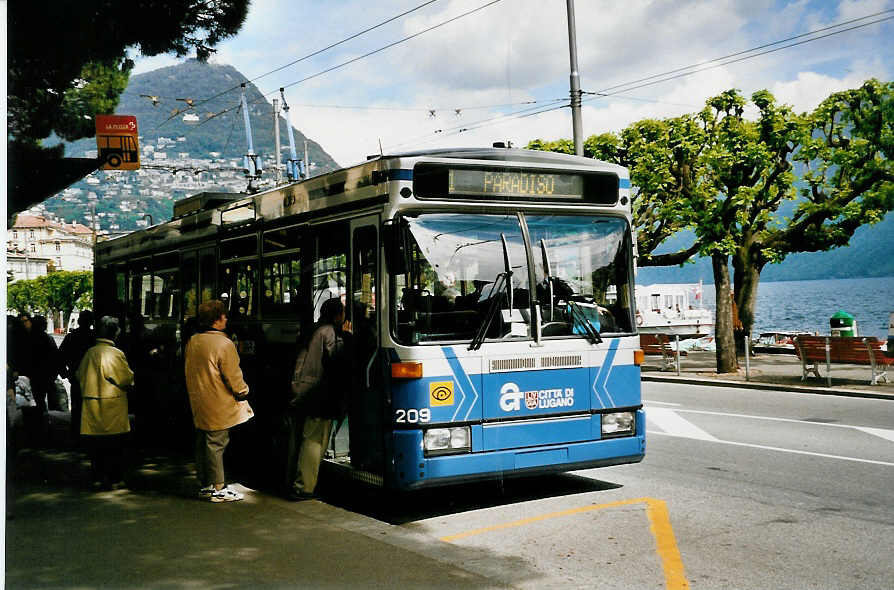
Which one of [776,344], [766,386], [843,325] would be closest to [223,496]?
[766,386]

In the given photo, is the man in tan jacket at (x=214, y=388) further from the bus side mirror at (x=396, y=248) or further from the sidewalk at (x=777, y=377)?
the sidewalk at (x=777, y=377)

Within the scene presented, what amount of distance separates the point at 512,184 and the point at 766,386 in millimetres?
13107

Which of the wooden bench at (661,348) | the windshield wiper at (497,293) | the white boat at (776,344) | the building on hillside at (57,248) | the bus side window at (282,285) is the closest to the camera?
the windshield wiper at (497,293)

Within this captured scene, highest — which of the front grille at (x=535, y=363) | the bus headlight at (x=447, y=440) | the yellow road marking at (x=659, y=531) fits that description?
the front grille at (x=535, y=363)

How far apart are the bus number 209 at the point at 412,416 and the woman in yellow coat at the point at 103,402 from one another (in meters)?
2.95

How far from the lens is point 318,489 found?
9.50 meters

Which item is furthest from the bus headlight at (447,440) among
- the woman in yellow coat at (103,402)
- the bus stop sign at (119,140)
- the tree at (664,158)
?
the tree at (664,158)

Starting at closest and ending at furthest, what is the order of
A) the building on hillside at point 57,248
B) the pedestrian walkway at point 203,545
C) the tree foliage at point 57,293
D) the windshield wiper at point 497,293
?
1. the pedestrian walkway at point 203,545
2. the windshield wiper at point 497,293
3. the tree foliage at point 57,293
4. the building on hillside at point 57,248

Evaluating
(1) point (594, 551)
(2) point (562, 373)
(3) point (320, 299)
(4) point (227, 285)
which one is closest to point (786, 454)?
(2) point (562, 373)

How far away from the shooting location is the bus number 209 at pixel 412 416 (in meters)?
7.39

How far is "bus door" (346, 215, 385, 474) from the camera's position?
7684mm

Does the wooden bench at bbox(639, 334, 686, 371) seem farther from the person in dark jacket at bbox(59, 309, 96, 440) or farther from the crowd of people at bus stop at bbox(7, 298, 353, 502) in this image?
the crowd of people at bus stop at bbox(7, 298, 353, 502)

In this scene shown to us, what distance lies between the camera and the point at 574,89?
21031mm

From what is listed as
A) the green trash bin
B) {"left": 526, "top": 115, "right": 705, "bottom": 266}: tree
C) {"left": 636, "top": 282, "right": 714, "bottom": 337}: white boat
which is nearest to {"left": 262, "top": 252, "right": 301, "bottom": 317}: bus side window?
{"left": 526, "top": 115, "right": 705, "bottom": 266}: tree
